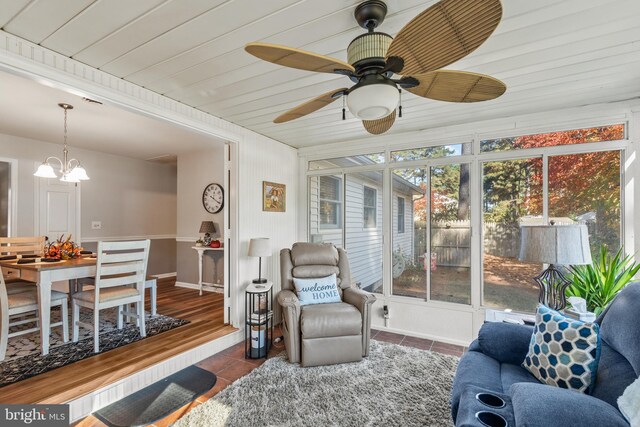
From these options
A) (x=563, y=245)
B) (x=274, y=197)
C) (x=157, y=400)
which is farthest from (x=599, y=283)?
(x=157, y=400)

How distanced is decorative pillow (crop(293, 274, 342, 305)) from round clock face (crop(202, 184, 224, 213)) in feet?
8.62

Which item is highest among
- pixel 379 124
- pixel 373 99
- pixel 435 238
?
pixel 379 124

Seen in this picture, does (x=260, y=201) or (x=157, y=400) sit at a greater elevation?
(x=260, y=201)

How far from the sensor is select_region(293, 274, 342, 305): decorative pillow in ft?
10.2

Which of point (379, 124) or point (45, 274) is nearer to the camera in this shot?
point (379, 124)

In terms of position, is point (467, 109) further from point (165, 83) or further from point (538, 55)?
point (165, 83)

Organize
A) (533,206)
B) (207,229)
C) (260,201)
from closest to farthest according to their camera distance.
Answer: (533,206) → (260,201) → (207,229)

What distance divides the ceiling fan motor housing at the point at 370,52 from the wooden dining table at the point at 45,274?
3174 mm

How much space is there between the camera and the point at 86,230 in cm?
519

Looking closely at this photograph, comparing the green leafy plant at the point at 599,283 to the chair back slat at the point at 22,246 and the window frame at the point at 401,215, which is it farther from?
the chair back slat at the point at 22,246

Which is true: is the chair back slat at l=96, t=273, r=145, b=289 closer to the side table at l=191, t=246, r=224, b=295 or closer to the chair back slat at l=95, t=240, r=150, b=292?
the chair back slat at l=95, t=240, r=150, b=292

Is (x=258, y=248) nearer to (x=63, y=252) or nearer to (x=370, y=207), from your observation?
(x=370, y=207)

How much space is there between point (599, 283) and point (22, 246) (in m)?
6.10

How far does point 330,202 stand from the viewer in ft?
14.7
